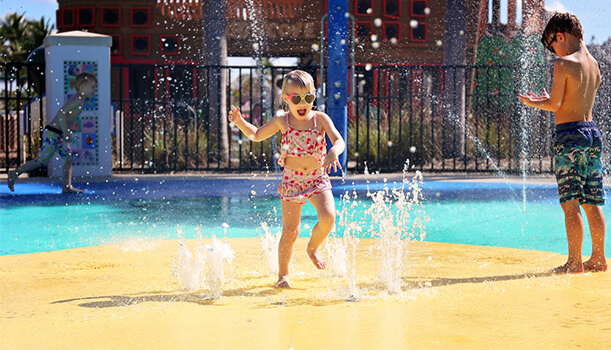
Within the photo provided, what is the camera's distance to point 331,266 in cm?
479

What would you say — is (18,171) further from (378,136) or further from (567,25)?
(567,25)

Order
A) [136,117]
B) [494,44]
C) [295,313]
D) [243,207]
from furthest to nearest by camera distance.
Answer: [494,44], [136,117], [243,207], [295,313]

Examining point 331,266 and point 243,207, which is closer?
point 331,266

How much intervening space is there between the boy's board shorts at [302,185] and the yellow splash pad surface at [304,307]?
0.53 meters

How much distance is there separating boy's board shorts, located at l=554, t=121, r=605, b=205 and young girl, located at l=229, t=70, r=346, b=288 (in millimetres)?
1599

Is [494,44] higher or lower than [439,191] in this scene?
higher

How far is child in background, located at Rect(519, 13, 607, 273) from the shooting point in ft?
16.0

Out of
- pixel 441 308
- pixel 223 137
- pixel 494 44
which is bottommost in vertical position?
pixel 441 308

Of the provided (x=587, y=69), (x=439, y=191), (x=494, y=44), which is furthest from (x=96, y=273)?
(x=494, y=44)

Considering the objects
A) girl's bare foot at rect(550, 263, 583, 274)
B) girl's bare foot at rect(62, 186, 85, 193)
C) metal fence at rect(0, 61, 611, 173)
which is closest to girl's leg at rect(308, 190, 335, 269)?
girl's bare foot at rect(550, 263, 583, 274)

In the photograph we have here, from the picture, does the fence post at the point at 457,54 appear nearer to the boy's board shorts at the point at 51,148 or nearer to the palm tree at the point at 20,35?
the boy's board shorts at the point at 51,148

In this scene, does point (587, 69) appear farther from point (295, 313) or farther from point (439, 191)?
point (439, 191)

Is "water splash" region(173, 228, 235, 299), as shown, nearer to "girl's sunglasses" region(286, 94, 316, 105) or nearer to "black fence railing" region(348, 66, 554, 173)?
"girl's sunglasses" region(286, 94, 316, 105)

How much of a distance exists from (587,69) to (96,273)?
139 inches
